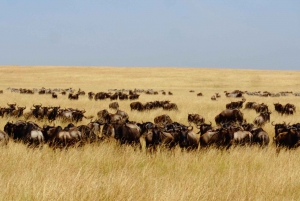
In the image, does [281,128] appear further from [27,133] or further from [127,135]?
[27,133]

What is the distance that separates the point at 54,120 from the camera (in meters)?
15.8

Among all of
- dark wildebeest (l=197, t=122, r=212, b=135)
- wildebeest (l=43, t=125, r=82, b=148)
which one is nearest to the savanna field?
wildebeest (l=43, t=125, r=82, b=148)

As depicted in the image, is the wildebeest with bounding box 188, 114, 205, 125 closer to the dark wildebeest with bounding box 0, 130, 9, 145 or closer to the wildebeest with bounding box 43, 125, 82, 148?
the wildebeest with bounding box 43, 125, 82, 148

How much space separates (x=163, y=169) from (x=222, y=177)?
1338mm

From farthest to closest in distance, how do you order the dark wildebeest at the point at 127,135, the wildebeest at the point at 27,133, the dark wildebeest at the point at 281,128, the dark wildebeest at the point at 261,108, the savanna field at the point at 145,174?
1. the dark wildebeest at the point at 261,108
2. the dark wildebeest at the point at 281,128
3. the dark wildebeest at the point at 127,135
4. the wildebeest at the point at 27,133
5. the savanna field at the point at 145,174

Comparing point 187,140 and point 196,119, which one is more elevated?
point 187,140

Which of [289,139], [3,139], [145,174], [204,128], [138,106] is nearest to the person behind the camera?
[145,174]

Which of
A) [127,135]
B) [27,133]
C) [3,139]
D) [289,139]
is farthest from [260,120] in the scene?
[3,139]

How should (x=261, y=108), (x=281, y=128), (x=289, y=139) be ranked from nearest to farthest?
(x=289, y=139) < (x=281, y=128) < (x=261, y=108)

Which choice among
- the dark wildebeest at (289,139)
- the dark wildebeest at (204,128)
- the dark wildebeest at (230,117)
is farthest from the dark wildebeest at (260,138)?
the dark wildebeest at (230,117)

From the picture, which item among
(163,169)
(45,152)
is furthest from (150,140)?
(45,152)

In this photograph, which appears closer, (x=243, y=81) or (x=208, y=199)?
(x=208, y=199)

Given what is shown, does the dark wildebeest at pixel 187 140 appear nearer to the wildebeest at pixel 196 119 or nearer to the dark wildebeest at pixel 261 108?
→ the wildebeest at pixel 196 119

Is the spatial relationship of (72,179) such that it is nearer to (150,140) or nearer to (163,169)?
(163,169)
